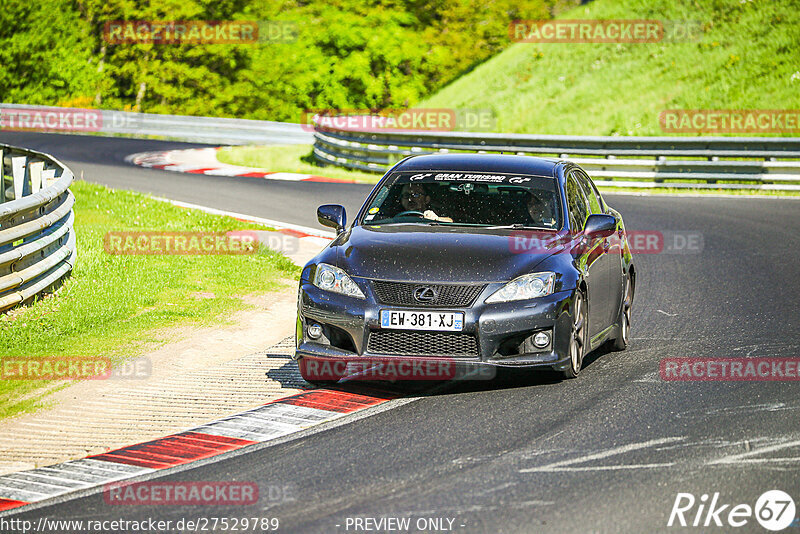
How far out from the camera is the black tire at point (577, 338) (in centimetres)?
830

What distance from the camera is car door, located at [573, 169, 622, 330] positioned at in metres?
9.41

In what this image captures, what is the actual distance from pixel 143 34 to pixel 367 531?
67.7 meters

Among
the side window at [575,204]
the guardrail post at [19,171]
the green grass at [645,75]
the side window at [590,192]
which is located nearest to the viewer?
the side window at [575,204]

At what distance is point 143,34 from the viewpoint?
69.6 metres

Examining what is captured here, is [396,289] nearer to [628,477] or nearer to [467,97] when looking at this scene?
[628,477]

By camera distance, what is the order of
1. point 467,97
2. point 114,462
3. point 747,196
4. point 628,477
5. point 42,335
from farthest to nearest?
1. point 467,97
2. point 747,196
3. point 42,335
4. point 114,462
5. point 628,477

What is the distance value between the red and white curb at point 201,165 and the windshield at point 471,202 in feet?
56.1

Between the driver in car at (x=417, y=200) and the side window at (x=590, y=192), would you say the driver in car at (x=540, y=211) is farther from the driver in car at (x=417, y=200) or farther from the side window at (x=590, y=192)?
the side window at (x=590, y=192)

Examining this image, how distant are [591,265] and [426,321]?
174 centimetres

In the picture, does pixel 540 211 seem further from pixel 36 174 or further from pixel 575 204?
pixel 36 174

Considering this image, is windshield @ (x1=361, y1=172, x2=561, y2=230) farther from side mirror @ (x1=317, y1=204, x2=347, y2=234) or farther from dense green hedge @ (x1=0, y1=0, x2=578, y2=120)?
dense green hedge @ (x1=0, y1=0, x2=578, y2=120)

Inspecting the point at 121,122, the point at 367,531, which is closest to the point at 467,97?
the point at 121,122

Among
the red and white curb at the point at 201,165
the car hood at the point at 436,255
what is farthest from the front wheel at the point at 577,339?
the red and white curb at the point at 201,165

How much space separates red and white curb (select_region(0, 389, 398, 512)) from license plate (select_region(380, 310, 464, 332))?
1.87ft
